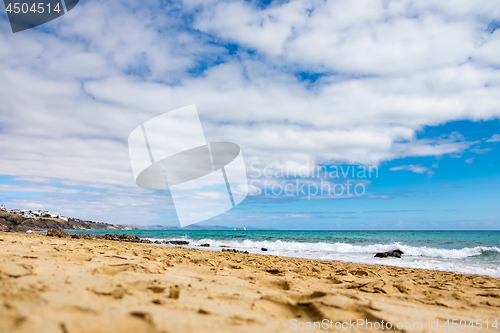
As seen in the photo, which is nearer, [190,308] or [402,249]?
[190,308]

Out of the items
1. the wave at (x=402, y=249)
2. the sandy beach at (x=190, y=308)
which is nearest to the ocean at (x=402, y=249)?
the wave at (x=402, y=249)

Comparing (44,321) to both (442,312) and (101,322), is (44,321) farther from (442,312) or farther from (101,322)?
(442,312)

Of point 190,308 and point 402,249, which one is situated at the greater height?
point 190,308

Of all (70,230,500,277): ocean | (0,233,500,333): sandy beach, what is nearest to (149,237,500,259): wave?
(70,230,500,277): ocean

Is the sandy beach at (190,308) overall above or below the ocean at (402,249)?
above

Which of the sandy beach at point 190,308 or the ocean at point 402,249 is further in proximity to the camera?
the ocean at point 402,249

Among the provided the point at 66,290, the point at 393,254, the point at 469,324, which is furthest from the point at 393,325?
the point at 393,254

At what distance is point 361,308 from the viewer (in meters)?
2.42

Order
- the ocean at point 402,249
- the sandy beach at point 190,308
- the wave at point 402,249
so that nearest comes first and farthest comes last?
the sandy beach at point 190,308 → the ocean at point 402,249 → the wave at point 402,249

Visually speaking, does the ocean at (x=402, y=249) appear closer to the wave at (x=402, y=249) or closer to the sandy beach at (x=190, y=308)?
the wave at (x=402, y=249)

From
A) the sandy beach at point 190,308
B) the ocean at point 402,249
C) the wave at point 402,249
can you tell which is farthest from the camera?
the wave at point 402,249

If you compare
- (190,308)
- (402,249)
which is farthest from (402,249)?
(190,308)

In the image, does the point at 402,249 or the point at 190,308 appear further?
the point at 402,249

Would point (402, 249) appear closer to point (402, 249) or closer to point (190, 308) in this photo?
point (402, 249)
